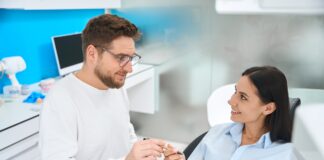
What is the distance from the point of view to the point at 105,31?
4.31 ft

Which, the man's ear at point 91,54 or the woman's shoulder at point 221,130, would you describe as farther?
the woman's shoulder at point 221,130

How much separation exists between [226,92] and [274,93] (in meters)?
0.64

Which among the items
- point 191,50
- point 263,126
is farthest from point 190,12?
point 263,126

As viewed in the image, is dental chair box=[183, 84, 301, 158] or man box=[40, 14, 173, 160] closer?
man box=[40, 14, 173, 160]

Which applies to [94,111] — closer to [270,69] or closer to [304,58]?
[270,69]

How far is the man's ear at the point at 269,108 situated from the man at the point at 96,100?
481mm

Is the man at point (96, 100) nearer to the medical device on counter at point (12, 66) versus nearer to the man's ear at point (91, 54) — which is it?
the man's ear at point (91, 54)

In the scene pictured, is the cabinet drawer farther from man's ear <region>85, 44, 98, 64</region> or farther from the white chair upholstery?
the white chair upholstery

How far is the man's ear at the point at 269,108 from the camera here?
129 centimetres

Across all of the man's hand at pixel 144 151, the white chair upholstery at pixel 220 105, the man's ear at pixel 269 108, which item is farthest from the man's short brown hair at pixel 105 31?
the white chair upholstery at pixel 220 105

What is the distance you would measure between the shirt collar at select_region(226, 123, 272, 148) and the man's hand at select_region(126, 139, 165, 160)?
0.46 metres

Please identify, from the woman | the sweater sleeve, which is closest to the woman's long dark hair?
the woman

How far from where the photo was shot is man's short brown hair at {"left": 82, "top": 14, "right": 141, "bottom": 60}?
1.31 meters

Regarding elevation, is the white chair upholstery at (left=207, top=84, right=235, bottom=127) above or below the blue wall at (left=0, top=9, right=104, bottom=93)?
below
